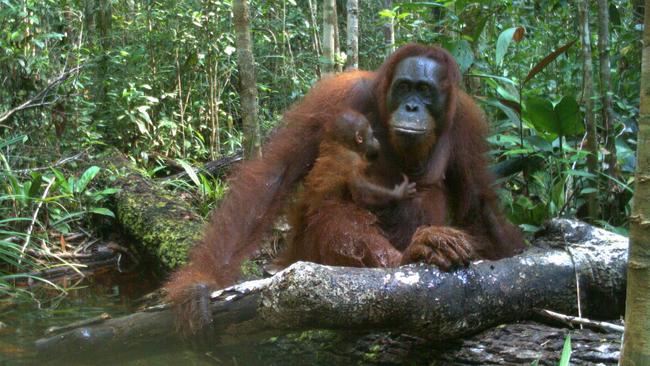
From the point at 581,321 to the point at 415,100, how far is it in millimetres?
1470

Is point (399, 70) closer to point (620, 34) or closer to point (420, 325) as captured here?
point (420, 325)

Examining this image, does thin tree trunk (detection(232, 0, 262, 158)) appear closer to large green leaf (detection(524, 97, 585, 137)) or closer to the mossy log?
the mossy log

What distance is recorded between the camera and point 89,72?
294 inches

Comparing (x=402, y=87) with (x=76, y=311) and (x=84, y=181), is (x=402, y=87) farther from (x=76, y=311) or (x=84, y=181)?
(x=84, y=181)

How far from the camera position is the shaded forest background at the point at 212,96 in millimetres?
4480

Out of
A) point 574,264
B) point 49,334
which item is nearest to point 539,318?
point 574,264

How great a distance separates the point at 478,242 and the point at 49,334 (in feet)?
7.14

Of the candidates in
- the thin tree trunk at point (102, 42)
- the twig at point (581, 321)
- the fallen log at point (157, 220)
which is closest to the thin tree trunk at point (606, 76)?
the twig at point (581, 321)

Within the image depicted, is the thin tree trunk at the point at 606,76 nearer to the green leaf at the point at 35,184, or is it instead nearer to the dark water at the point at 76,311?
the dark water at the point at 76,311

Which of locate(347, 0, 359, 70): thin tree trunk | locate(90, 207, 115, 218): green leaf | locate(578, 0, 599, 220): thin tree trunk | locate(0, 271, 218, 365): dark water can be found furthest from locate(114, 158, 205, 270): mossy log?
locate(578, 0, 599, 220): thin tree trunk

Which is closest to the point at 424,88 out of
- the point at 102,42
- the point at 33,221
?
the point at 33,221

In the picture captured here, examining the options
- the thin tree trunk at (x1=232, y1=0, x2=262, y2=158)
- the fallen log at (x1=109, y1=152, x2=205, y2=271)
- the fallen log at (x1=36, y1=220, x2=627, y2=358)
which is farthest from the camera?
the thin tree trunk at (x1=232, y1=0, x2=262, y2=158)

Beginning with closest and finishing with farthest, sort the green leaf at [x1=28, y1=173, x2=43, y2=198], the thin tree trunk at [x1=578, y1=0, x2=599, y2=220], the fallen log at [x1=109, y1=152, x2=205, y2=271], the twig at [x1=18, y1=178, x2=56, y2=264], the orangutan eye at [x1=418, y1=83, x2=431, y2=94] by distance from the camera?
1. the orangutan eye at [x1=418, y1=83, x2=431, y2=94]
2. the thin tree trunk at [x1=578, y1=0, x2=599, y2=220]
3. the twig at [x1=18, y1=178, x2=56, y2=264]
4. the fallen log at [x1=109, y1=152, x2=205, y2=271]
5. the green leaf at [x1=28, y1=173, x2=43, y2=198]

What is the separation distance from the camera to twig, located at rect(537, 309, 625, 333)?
98.9 inches
